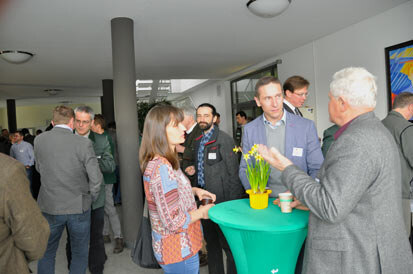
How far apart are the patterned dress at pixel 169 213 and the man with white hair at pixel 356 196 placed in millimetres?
579

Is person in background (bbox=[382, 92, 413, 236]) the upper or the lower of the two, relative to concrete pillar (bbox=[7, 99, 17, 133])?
lower

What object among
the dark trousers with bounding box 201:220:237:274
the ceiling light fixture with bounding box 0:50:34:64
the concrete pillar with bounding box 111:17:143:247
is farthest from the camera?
the ceiling light fixture with bounding box 0:50:34:64

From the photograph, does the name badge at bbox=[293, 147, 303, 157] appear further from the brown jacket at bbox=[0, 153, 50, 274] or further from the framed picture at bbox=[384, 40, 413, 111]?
the framed picture at bbox=[384, 40, 413, 111]

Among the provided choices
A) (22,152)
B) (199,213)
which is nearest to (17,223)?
(199,213)

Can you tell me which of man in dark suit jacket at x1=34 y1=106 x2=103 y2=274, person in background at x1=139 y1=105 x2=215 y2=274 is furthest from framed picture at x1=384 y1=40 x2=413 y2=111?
man in dark suit jacket at x1=34 y1=106 x2=103 y2=274

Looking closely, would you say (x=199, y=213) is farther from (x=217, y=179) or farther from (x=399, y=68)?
(x=399, y=68)

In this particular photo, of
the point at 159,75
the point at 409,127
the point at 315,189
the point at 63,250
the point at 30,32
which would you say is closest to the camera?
the point at 315,189

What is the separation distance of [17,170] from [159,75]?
843 cm

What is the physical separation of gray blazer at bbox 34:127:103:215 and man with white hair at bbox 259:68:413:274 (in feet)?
5.99

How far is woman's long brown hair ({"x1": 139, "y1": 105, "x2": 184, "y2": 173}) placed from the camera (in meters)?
1.65

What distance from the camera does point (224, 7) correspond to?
4.24m

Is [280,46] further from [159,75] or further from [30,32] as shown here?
[30,32]

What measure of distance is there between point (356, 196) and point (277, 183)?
38.3 inches

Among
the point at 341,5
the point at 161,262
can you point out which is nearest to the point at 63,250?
the point at 161,262
